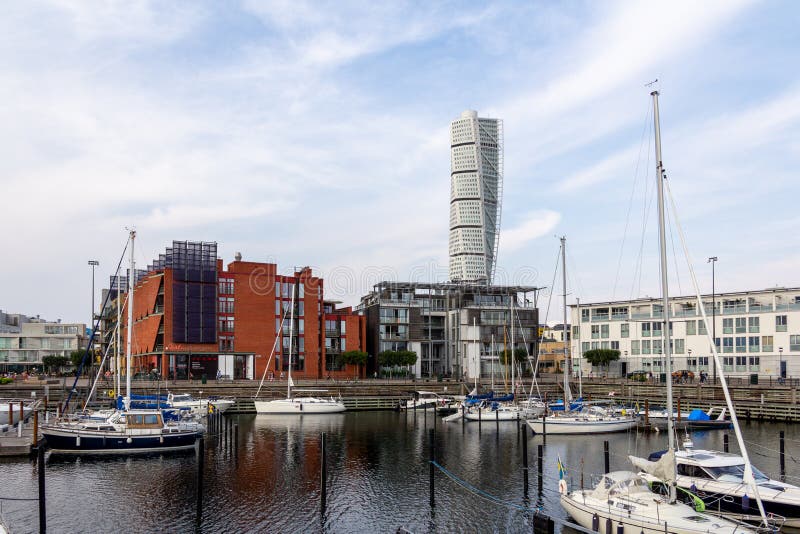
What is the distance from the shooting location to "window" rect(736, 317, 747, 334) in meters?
93.8

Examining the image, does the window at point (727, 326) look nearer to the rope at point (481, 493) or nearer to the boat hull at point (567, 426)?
the boat hull at point (567, 426)

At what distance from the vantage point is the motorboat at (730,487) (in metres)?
28.3

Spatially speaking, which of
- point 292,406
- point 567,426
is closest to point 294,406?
point 292,406

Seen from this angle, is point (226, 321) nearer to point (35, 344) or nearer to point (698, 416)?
point (698, 416)

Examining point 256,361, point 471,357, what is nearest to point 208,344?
point 256,361

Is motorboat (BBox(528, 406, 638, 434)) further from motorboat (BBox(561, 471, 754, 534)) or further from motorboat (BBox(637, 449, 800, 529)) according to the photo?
motorboat (BBox(561, 471, 754, 534))

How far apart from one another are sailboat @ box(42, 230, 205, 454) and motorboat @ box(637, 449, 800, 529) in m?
32.1

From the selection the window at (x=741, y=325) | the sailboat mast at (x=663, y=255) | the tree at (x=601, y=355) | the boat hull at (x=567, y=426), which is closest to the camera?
the sailboat mast at (x=663, y=255)

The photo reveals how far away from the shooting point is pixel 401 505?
35031 mm

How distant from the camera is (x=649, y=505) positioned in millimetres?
26828

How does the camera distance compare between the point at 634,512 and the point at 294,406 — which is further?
the point at 294,406

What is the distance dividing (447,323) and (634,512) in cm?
10161

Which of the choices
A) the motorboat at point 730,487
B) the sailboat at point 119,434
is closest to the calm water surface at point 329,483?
the sailboat at point 119,434

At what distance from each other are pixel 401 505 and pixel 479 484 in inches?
252
